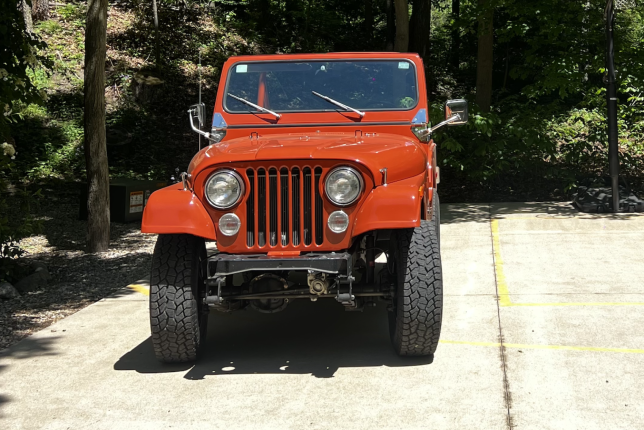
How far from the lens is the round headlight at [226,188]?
5.03 m

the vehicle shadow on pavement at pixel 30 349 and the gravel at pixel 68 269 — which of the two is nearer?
the vehicle shadow on pavement at pixel 30 349

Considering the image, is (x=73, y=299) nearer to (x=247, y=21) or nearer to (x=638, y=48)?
(x=638, y=48)

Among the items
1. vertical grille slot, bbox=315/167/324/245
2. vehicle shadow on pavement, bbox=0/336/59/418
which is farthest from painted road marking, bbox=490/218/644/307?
vehicle shadow on pavement, bbox=0/336/59/418

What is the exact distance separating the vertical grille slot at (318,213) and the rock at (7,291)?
14.2 feet

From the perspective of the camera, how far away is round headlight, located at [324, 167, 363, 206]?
16.4 ft

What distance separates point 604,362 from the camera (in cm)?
520

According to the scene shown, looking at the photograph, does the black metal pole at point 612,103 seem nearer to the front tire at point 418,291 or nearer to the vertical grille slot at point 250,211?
the front tire at point 418,291

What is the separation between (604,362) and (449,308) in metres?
1.79

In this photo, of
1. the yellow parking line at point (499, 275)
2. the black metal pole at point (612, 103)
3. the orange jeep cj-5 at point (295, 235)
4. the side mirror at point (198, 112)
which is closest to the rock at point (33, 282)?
the side mirror at point (198, 112)

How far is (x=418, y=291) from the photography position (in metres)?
5.06

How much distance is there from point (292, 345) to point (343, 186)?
1492 millimetres

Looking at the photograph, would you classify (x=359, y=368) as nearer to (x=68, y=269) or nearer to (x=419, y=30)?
(x=68, y=269)

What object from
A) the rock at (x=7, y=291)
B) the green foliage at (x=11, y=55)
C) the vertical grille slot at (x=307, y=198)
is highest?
the green foliage at (x=11, y=55)

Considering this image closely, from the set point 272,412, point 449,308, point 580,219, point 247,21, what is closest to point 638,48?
point 580,219
